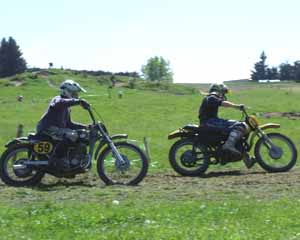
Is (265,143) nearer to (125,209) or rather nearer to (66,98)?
(66,98)

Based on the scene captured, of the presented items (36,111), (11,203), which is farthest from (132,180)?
(36,111)

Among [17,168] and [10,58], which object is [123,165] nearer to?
[17,168]

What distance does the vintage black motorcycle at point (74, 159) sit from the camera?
1230 cm

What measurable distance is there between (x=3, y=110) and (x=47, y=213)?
32486 mm

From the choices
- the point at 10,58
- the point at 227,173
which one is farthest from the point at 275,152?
the point at 10,58

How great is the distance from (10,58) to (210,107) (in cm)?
11179

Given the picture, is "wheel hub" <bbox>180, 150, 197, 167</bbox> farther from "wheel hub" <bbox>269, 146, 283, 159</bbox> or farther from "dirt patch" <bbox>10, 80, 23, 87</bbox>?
"dirt patch" <bbox>10, 80, 23, 87</bbox>

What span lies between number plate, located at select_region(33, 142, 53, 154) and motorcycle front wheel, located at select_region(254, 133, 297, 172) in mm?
4154

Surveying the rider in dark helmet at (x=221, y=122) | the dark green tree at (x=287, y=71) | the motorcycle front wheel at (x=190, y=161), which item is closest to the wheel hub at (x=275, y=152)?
the rider in dark helmet at (x=221, y=122)

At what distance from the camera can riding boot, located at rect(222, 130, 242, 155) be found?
1379 centimetres

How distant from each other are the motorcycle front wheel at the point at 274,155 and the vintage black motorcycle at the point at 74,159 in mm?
2846

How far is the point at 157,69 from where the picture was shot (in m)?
149

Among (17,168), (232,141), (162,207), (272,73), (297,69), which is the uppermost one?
(297,69)

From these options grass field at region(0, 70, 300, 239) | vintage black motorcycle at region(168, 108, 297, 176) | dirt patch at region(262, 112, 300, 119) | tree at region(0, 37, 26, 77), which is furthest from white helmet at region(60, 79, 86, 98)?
tree at region(0, 37, 26, 77)
